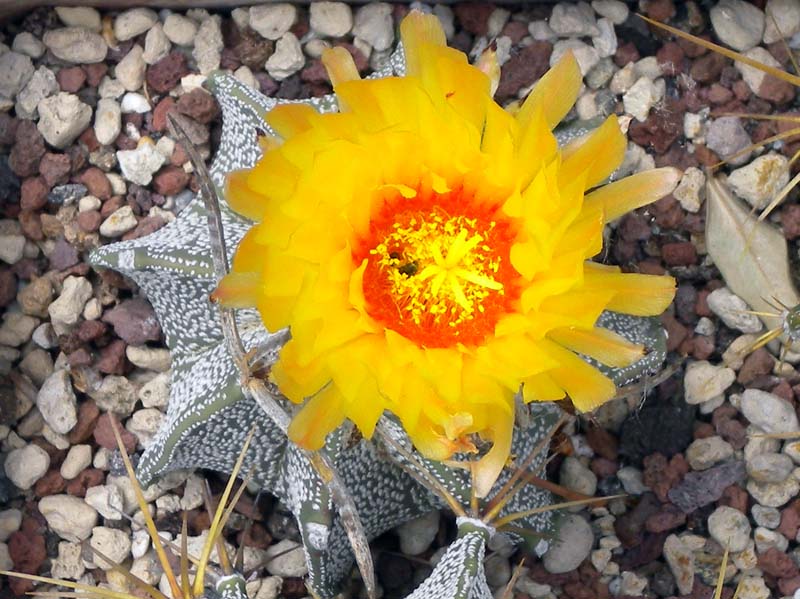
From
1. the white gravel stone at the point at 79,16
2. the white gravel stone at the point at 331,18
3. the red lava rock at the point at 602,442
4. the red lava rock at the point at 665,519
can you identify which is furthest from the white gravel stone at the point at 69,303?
the red lava rock at the point at 665,519

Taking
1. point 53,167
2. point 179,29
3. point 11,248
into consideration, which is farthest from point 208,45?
point 11,248

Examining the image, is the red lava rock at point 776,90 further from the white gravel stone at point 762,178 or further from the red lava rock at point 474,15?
the red lava rock at point 474,15

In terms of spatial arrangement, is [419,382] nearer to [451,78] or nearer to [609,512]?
[451,78]

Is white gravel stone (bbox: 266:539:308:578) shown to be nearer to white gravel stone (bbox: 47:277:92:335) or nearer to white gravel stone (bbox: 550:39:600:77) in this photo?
white gravel stone (bbox: 47:277:92:335)

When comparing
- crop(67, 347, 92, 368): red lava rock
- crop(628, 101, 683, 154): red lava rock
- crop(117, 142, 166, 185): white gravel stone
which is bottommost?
crop(67, 347, 92, 368): red lava rock

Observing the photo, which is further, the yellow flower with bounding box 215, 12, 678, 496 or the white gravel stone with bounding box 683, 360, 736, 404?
the white gravel stone with bounding box 683, 360, 736, 404

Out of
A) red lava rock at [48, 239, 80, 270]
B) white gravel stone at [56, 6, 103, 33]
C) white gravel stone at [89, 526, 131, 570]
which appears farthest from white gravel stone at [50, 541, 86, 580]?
white gravel stone at [56, 6, 103, 33]

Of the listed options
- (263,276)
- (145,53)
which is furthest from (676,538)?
(145,53)
